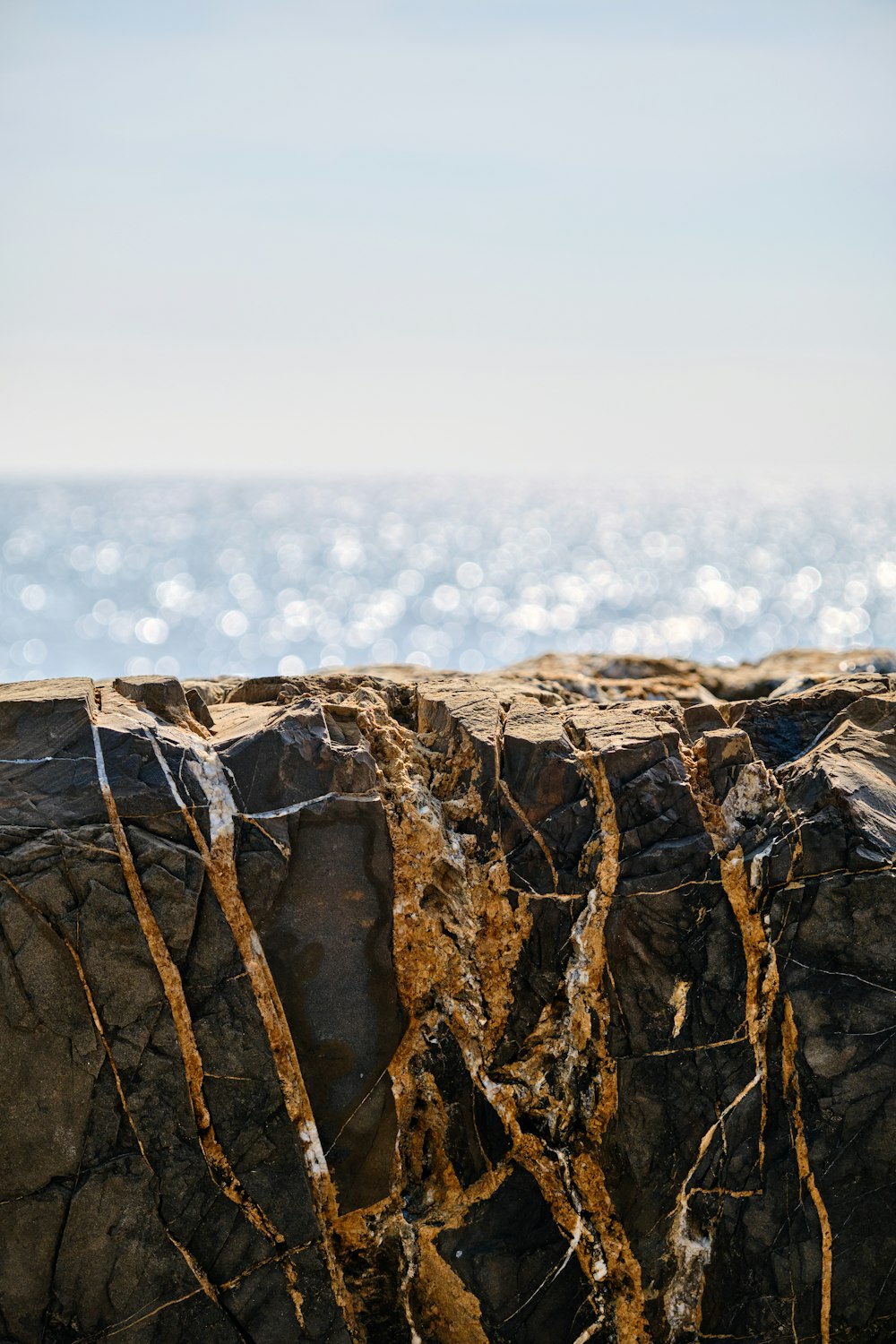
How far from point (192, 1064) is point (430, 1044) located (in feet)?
5.07

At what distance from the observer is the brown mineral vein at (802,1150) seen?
21.9 ft

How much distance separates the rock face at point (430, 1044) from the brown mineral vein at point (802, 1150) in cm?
2

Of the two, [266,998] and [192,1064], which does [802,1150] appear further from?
[192,1064]

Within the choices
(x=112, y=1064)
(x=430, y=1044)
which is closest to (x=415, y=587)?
(x=430, y=1044)

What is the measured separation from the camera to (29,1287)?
625 cm

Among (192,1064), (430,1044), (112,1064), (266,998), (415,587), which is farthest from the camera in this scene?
(415,587)

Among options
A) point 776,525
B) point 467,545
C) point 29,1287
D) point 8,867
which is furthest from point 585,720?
point 776,525

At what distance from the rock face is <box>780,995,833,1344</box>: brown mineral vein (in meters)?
0.02

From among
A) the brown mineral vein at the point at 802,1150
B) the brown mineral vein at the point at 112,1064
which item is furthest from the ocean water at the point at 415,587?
the brown mineral vein at the point at 802,1150

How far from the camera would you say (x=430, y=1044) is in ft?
23.1

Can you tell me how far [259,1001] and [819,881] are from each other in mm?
3782

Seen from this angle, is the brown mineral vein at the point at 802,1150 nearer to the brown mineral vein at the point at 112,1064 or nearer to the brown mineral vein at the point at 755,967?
the brown mineral vein at the point at 755,967

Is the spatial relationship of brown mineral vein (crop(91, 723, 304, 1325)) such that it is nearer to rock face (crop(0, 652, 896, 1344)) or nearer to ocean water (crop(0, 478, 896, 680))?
rock face (crop(0, 652, 896, 1344))

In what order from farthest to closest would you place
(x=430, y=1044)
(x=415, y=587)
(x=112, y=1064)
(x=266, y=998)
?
(x=415, y=587) → (x=430, y=1044) → (x=266, y=998) → (x=112, y=1064)
